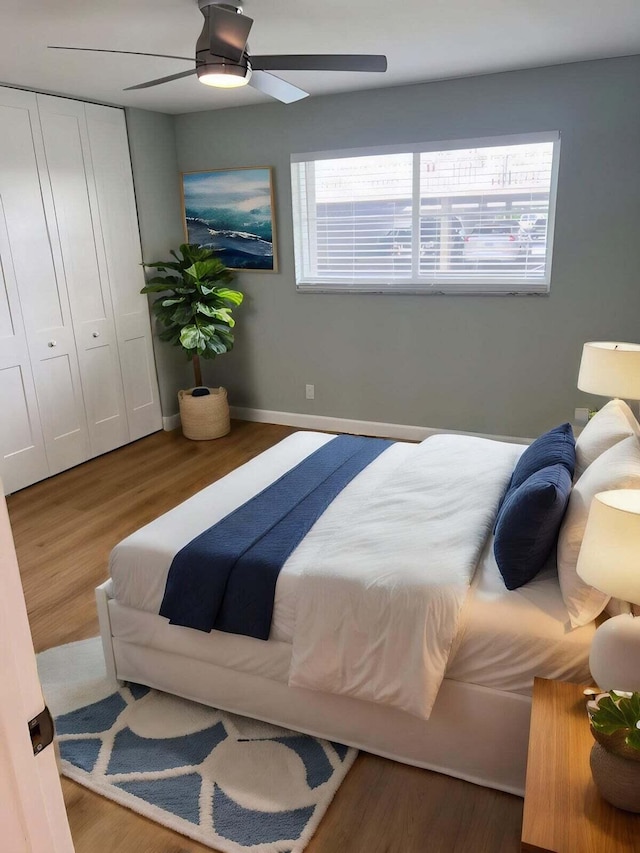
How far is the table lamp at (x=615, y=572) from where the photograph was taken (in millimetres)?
1364

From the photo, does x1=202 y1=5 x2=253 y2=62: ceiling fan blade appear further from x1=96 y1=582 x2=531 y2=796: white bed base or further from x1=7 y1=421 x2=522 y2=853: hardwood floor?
x1=7 y1=421 x2=522 y2=853: hardwood floor

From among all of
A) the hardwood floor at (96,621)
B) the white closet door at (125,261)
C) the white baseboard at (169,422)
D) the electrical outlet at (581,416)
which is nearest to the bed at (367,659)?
the hardwood floor at (96,621)

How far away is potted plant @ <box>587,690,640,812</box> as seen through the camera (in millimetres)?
1251

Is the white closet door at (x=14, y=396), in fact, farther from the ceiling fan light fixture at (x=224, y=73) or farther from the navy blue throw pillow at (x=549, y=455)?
the navy blue throw pillow at (x=549, y=455)

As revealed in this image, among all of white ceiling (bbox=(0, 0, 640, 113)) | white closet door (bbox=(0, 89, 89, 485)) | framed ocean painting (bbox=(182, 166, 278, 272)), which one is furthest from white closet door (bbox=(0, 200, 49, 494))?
framed ocean painting (bbox=(182, 166, 278, 272))

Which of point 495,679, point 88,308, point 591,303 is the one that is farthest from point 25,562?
point 591,303

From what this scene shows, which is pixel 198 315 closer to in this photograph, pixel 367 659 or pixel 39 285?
pixel 39 285

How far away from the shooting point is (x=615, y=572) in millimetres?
1395

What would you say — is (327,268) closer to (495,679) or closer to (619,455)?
(619,455)

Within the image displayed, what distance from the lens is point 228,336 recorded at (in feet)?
16.5

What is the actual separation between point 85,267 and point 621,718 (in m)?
4.31

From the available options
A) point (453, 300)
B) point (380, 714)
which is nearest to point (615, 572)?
point (380, 714)

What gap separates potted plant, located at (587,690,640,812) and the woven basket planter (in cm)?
409

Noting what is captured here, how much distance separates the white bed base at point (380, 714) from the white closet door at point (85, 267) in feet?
8.70
